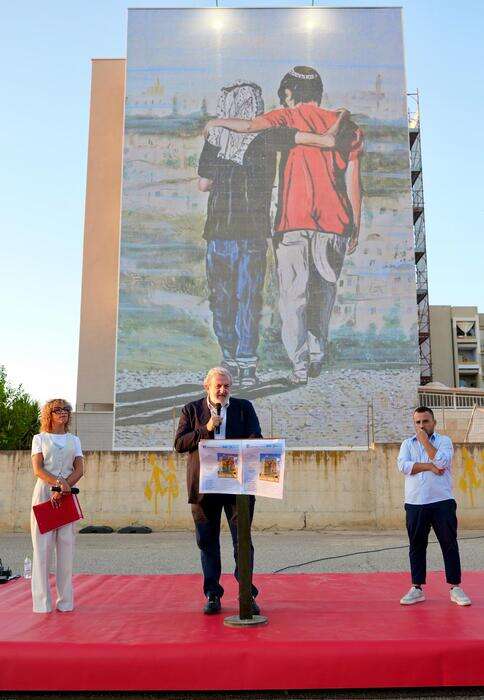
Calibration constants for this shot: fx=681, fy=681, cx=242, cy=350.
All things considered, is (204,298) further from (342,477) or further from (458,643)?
(458,643)

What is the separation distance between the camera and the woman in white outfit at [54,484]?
558 centimetres

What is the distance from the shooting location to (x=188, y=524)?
15656mm

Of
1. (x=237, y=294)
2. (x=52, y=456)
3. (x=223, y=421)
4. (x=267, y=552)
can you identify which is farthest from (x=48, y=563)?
(x=237, y=294)

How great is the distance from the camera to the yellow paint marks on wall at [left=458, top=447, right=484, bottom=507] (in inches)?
619

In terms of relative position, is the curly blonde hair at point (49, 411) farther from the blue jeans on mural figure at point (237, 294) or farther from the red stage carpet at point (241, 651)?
the blue jeans on mural figure at point (237, 294)

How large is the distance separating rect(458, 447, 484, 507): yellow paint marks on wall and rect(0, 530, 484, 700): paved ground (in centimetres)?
106

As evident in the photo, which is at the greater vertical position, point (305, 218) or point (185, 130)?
point (185, 130)

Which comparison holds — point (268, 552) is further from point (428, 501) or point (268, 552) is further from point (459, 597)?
point (459, 597)

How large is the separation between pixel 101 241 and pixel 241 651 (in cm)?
3658

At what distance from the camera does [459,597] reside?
18.5 feet

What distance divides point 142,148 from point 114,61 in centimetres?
951

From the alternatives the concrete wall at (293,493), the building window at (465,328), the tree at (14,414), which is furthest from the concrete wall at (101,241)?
the building window at (465,328)

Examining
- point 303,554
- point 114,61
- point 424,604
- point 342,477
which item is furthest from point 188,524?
point 114,61

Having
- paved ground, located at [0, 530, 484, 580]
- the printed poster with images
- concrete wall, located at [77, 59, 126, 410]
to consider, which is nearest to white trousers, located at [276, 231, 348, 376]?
concrete wall, located at [77, 59, 126, 410]
